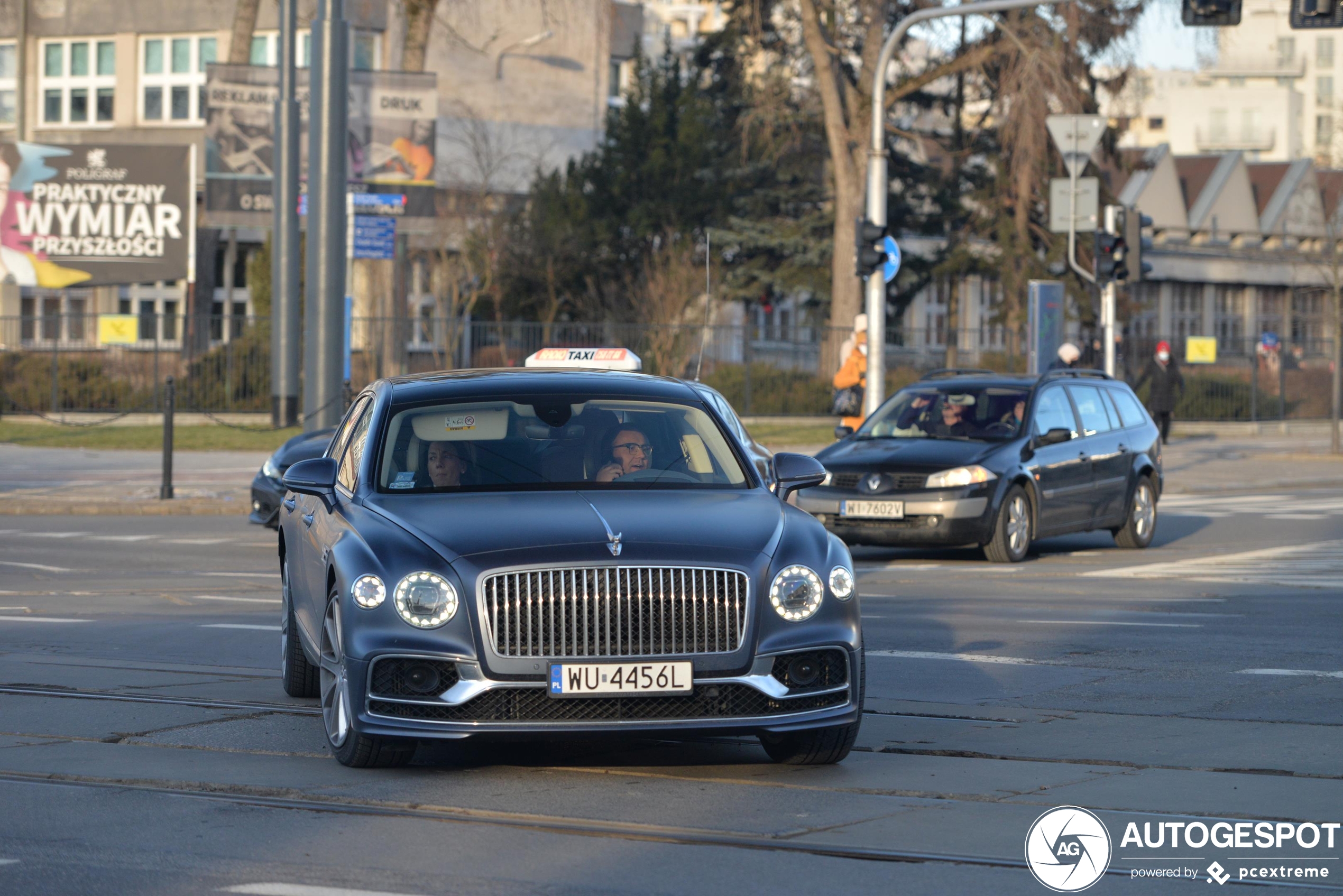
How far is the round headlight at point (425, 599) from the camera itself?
21.0ft

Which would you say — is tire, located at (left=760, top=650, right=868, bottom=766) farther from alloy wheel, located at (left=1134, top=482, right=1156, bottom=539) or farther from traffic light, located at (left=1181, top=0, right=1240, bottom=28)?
traffic light, located at (left=1181, top=0, right=1240, bottom=28)

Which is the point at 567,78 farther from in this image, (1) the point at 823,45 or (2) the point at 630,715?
(2) the point at 630,715

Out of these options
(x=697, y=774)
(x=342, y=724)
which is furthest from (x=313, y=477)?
(x=697, y=774)

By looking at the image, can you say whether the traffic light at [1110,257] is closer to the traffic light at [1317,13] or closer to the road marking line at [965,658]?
the traffic light at [1317,13]

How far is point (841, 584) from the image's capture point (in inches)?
267

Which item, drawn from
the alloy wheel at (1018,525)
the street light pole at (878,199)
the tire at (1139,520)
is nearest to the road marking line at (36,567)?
the alloy wheel at (1018,525)

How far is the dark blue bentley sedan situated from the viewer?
20.8 feet

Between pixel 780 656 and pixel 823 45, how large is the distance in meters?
33.8

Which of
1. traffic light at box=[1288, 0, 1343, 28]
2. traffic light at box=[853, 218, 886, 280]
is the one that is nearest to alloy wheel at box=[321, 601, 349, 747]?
traffic light at box=[1288, 0, 1343, 28]

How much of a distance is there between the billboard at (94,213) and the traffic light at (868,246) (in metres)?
19.1

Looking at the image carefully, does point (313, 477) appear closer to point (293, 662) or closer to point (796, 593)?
point (293, 662)

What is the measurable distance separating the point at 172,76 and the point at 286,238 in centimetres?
3186

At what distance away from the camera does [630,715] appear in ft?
21.1

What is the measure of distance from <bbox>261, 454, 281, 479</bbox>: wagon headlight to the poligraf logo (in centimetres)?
1118
